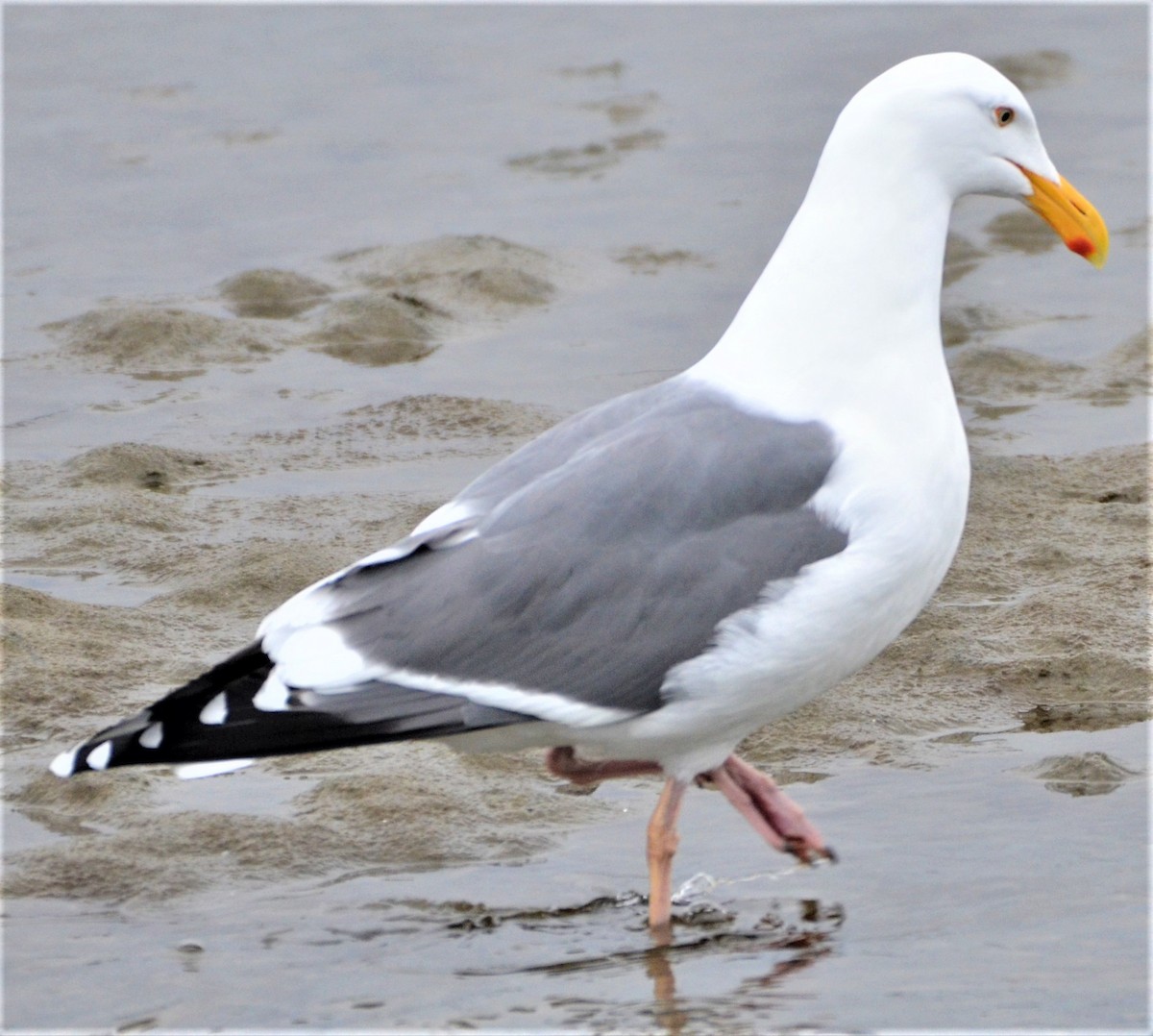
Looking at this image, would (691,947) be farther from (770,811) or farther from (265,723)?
(265,723)

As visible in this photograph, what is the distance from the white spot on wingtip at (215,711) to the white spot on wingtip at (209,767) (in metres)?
0.08

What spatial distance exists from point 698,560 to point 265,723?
0.95m

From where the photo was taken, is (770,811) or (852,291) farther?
(770,811)

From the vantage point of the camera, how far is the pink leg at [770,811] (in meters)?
4.51

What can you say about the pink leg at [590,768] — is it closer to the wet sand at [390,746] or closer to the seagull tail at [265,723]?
the wet sand at [390,746]

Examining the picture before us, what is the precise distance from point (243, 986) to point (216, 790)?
958 mm

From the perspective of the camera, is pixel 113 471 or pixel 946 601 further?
pixel 113 471

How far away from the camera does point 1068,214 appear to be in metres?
4.63

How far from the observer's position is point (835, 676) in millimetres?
4312

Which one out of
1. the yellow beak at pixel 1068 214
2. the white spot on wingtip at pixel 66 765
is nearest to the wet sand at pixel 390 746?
the white spot on wingtip at pixel 66 765

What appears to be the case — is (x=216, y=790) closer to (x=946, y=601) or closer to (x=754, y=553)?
(x=754, y=553)

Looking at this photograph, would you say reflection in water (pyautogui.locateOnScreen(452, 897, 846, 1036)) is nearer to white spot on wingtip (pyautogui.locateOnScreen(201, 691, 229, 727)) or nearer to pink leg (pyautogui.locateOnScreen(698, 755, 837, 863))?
pink leg (pyautogui.locateOnScreen(698, 755, 837, 863))

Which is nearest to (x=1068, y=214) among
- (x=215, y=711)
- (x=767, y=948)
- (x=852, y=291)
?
(x=852, y=291)

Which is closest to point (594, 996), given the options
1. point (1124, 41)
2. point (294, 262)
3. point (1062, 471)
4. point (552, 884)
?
point (552, 884)
